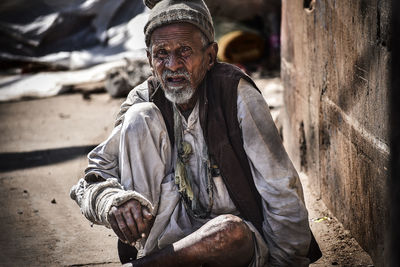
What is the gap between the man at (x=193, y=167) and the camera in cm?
284

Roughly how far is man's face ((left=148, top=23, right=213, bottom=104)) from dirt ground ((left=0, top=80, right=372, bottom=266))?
1323mm

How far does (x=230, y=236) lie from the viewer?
9.06ft

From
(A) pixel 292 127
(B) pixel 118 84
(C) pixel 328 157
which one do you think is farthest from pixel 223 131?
(B) pixel 118 84

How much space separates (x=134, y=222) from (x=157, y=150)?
0.46 meters

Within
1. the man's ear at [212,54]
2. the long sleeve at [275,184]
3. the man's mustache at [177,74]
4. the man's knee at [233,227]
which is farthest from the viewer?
the man's ear at [212,54]

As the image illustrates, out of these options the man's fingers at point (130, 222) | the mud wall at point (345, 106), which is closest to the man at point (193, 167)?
the man's fingers at point (130, 222)

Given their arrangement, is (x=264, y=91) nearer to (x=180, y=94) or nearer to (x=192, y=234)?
(x=180, y=94)

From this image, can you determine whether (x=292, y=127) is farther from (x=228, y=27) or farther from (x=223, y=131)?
(x=228, y=27)

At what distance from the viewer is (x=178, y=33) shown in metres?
3.00

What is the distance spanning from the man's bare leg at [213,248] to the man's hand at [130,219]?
5.8 inches

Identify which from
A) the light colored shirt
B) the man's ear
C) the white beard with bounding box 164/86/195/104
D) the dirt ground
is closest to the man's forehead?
the man's ear

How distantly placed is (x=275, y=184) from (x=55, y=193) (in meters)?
2.77

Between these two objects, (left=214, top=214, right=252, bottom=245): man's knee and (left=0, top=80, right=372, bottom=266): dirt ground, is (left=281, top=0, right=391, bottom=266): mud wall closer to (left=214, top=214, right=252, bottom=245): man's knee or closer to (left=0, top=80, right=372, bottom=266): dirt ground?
(left=0, top=80, right=372, bottom=266): dirt ground

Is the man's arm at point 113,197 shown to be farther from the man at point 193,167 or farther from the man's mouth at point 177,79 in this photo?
the man's mouth at point 177,79
